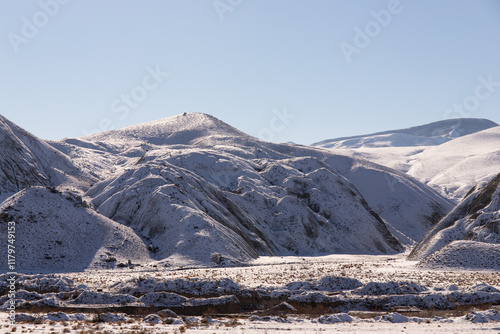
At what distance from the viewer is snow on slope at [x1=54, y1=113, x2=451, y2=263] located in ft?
263

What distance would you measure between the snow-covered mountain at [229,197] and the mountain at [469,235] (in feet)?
80.2

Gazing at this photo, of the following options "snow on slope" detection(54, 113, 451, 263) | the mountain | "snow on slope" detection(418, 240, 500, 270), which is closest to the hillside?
"snow on slope" detection(54, 113, 451, 263)

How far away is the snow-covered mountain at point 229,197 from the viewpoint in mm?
77500

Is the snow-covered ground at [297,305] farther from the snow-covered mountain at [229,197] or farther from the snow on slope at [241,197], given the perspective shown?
the snow on slope at [241,197]

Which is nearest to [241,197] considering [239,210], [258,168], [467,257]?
[239,210]

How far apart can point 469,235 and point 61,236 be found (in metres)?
57.4

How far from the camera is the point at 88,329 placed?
3019 centimetres

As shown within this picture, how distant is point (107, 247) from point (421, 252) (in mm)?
46344

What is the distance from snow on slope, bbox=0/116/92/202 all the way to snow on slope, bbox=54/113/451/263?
930cm

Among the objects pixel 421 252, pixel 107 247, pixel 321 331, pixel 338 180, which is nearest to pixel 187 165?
pixel 338 180

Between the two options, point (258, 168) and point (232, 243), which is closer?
point (232, 243)

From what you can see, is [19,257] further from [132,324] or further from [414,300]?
[414,300]

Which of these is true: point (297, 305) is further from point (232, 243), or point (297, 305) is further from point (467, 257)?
point (232, 243)

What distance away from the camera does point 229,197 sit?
346 ft
